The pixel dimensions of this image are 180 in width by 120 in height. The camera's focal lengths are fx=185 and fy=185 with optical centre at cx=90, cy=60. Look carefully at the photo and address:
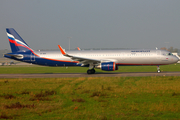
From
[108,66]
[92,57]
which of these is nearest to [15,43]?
[92,57]

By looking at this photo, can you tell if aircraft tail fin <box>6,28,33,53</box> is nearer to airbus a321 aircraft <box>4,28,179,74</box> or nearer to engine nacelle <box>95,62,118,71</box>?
airbus a321 aircraft <box>4,28,179,74</box>

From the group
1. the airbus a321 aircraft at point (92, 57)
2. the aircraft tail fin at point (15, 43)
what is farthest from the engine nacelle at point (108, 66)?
the aircraft tail fin at point (15, 43)

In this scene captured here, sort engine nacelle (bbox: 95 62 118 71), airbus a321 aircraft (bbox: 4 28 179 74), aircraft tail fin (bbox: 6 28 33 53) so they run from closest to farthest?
engine nacelle (bbox: 95 62 118 71) → airbus a321 aircraft (bbox: 4 28 179 74) → aircraft tail fin (bbox: 6 28 33 53)

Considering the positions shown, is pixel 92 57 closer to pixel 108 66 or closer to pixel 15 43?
pixel 108 66

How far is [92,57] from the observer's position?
32.0m

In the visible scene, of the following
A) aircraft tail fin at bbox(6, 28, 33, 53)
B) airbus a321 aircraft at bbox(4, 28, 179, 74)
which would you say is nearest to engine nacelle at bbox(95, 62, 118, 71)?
airbus a321 aircraft at bbox(4, 28, 179, 74)

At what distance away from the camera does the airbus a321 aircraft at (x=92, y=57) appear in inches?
1200

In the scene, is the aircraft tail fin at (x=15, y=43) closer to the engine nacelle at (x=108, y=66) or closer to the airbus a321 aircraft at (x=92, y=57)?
the airbus a321 aircraft at (x=92, y=57)

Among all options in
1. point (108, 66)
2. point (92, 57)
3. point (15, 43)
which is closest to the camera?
point (108, 66)

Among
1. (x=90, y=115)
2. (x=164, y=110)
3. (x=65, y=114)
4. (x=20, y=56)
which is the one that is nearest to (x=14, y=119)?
(x=65, y=114)

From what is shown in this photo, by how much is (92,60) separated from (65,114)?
68.0 ft

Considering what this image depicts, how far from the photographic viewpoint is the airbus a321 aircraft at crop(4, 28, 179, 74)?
3048 centimetres

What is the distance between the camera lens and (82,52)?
3300 cm

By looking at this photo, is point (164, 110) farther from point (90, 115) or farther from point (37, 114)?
point (37, 114)
